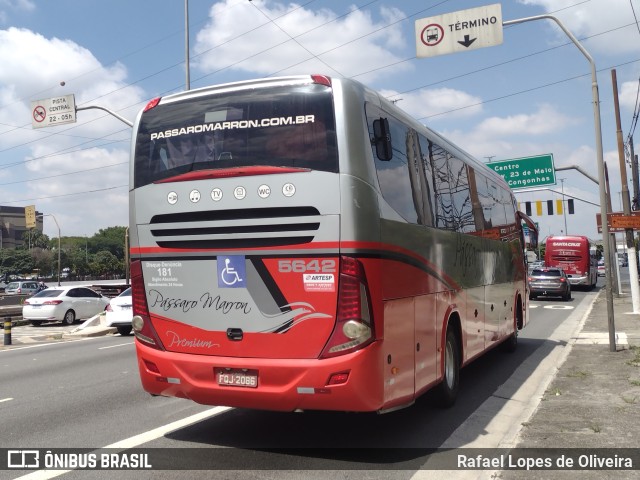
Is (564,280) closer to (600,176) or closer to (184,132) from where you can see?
(600,176)

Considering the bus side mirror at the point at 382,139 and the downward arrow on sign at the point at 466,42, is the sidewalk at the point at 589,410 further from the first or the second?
the downward arrow on sign at the point at 466,42

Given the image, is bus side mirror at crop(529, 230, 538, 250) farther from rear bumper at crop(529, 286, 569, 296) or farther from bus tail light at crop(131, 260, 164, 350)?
bus tail light at crop(131, 260, 164, 350)

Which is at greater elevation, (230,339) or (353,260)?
(353,260)

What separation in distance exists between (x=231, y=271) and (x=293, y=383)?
119 centimetres

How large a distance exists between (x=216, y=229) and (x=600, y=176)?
9.24 metres

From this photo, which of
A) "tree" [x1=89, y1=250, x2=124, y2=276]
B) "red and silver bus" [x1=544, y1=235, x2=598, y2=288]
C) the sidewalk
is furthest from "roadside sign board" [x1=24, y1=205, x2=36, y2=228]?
"tree" [x1=89, y1=250, x2=124, y2=276]

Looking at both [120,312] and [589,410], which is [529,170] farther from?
[589,410]

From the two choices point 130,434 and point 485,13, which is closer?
point 130,434

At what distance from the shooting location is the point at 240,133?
5844 mm

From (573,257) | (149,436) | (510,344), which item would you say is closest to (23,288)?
(573,257)

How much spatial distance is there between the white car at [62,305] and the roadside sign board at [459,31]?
1682cm

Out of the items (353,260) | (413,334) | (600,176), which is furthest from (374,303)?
(600,176)

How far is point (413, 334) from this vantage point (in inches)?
247

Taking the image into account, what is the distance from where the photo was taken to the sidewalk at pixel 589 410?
5664 mm
